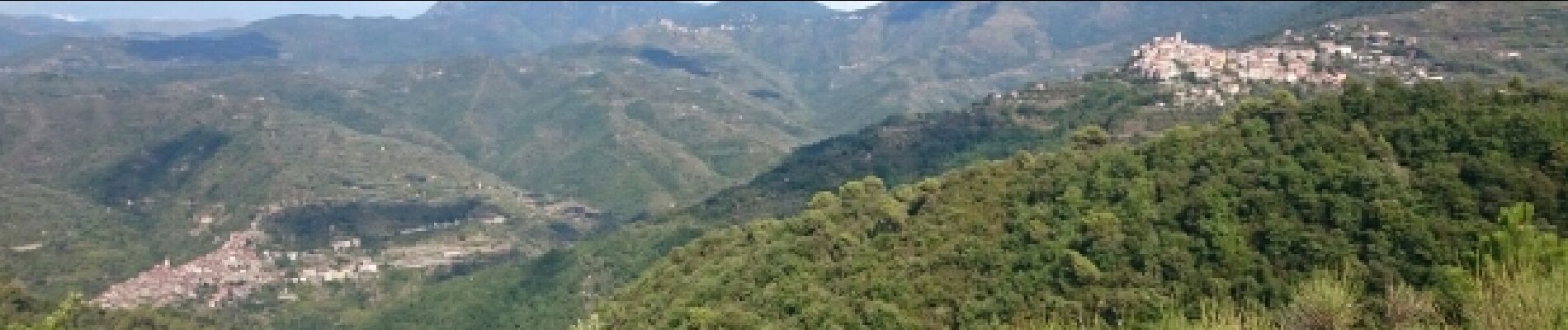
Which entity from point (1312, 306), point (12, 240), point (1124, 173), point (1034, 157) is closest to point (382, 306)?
point (12, 240)

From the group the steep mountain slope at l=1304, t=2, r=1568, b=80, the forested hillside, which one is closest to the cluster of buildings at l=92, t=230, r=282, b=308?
the forested hillside

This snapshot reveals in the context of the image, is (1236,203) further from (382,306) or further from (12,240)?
(12,240)

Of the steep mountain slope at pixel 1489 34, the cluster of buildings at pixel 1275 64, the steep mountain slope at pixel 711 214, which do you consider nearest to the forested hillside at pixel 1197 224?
the steep mountain slope at pixel 711 214

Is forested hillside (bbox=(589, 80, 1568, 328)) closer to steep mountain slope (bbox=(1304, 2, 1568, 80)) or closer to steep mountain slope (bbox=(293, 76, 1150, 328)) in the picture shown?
steep mountain slope (bbox=(293, 76, 1150, 328))

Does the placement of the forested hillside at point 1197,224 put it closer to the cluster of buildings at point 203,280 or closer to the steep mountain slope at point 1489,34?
the steep mountain slope at point 1489,34

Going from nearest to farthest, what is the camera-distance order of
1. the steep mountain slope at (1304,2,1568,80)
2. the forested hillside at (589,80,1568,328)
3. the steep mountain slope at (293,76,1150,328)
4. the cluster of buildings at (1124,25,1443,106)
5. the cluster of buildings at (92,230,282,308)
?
the forested hillside at (589,80,1568,328)
the steep mountain slope at (1304,2,1568,80)
the cluster of buildings at (1124,25,1443,106)
the steep mountain slope at (293,76,1150,328)
the cluster of buildings at (92,230,282,308)

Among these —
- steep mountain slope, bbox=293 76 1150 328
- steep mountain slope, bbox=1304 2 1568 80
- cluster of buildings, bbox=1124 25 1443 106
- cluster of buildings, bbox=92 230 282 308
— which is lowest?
cluster of buildings, bbox=92 230 282 308

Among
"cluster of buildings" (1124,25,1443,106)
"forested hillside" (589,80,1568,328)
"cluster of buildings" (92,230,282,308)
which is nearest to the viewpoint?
"forested hillside" (589,80,1568,328)
